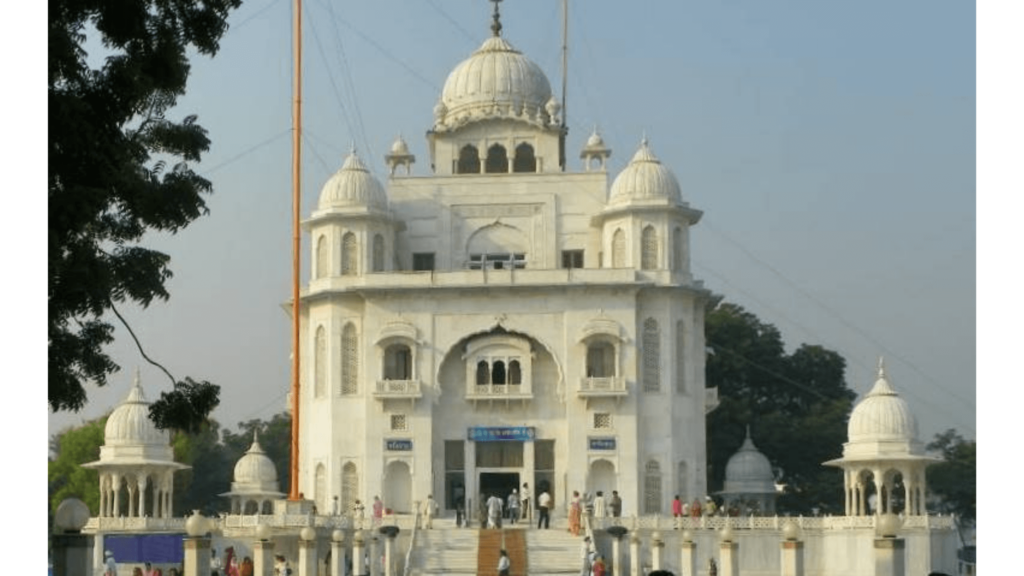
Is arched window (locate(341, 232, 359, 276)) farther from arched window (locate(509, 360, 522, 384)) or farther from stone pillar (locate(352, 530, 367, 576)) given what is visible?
stone pillar (locate(352, 530, 367, 576))

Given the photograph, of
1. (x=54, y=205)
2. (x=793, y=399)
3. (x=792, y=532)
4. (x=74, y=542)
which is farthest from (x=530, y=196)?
(x=54, y=205)

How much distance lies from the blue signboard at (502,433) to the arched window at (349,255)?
498cm

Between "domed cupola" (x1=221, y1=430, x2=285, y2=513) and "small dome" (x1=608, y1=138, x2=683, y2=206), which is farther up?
"small dome" (x1=608, y1=138, x2=683, y2=206)

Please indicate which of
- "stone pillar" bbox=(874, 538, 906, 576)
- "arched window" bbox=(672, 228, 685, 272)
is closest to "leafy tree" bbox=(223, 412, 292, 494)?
"arched window" bbox=(672, 228, 685, 272)

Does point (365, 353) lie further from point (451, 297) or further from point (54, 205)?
point (54, 205)

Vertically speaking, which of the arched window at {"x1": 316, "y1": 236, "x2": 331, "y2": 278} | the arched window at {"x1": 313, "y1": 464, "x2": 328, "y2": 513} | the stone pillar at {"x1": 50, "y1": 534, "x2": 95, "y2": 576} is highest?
the arched window at {"x1": 316, "y1": 236, "x2": 331, "y2": 278}

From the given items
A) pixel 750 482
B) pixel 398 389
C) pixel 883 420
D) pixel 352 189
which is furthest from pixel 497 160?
pixel 883 420

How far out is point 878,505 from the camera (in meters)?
45.0

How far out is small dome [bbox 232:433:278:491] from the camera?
5403 centimetres

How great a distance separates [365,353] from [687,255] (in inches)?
322

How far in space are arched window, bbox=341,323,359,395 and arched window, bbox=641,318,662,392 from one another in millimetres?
6882

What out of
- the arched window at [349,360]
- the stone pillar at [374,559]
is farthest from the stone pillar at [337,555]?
the arched window at [349,360]

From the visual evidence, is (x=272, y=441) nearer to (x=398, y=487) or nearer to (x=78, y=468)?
(x=78, y=468)

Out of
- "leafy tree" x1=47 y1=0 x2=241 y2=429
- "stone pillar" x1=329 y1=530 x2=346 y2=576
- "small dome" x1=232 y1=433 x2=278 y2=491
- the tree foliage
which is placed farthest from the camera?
the tree foliage
